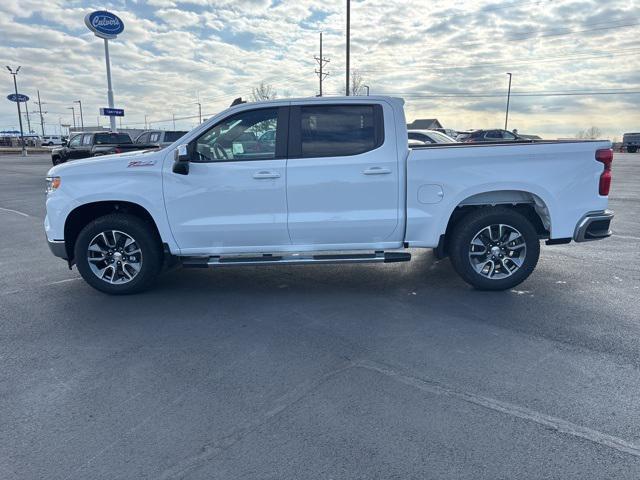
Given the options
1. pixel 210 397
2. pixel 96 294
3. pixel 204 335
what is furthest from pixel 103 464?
pixel 96 294

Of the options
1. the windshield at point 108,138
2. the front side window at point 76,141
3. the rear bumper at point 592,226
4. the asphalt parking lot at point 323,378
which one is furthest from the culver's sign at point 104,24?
the rear bumper at point 592,226

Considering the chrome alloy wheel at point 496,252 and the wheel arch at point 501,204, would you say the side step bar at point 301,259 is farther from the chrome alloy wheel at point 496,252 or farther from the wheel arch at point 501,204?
the chrome alloy wheel at point 496,252

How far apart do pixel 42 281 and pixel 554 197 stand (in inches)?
242

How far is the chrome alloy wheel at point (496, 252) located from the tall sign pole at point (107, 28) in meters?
28.5

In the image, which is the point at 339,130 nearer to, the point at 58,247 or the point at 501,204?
the point at 501,204

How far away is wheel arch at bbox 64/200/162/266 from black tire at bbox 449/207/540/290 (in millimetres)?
3357

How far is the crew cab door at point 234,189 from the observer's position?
4980mm

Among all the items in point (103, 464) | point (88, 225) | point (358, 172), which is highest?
point (358, 172)

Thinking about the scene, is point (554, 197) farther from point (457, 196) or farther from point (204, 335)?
point (204, 335)

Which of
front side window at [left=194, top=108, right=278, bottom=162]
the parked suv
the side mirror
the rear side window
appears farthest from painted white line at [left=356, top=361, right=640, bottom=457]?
the parked suv

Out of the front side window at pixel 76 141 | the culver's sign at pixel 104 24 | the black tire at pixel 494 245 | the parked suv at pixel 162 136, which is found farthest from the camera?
the culver's sign at pixel 104 24

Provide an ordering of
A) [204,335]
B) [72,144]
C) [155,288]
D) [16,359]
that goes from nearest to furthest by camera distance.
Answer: [16,359] → [204,335] → [155,288] → [72,144]

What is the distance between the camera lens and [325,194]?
4992mm

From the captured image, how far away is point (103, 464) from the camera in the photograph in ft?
8.43
